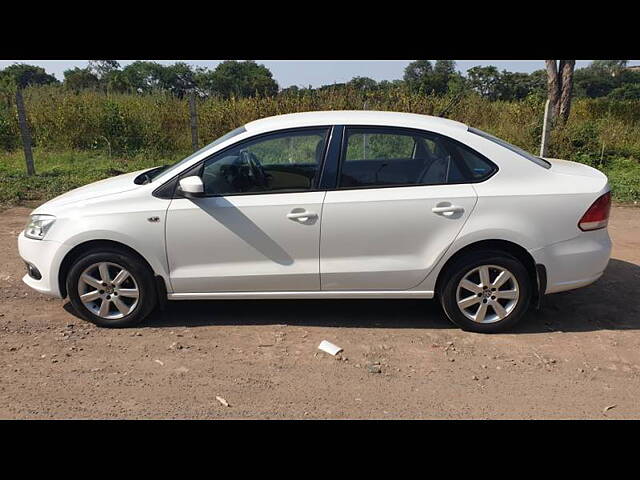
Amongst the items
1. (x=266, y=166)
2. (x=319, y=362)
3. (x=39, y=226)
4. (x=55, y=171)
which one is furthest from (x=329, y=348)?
(x=55, y=171)

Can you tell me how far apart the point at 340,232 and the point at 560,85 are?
523 inches

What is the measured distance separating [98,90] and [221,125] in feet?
16.4

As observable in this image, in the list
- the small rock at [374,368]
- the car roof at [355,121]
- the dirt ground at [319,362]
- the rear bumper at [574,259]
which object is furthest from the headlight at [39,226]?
the rear bumper at [574,259]

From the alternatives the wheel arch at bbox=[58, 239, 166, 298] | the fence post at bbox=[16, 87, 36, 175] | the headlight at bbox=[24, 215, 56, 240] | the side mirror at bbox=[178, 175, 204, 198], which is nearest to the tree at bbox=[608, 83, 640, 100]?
the fence post at bbox=[16, 87, 36, 175]

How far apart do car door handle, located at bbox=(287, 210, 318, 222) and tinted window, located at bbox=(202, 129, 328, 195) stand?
206 mm

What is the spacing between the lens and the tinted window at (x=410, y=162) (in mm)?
4055

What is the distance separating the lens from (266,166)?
4262 mm

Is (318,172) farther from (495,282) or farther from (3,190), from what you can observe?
(3,190)

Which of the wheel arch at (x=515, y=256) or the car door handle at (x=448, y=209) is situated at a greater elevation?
the car door handle at (x=448, y=209)

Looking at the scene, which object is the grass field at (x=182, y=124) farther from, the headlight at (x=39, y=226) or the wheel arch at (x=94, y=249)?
the wheel arch at (x=94, y=249)

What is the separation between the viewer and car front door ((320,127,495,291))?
13.0 ft

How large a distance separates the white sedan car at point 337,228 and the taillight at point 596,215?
1 centimetres

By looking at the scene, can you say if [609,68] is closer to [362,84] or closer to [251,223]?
[362,84]

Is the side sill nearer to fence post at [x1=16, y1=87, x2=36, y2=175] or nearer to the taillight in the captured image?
the taillight
